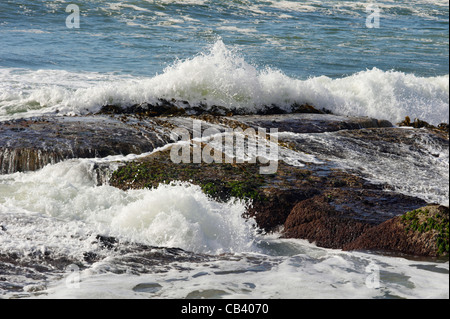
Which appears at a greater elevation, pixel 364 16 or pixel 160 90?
pixel 364 16

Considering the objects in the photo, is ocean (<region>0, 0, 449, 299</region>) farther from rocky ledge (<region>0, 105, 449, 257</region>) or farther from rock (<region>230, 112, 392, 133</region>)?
rock (<region>230, 112, 392, 133</region>)

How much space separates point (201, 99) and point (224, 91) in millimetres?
575

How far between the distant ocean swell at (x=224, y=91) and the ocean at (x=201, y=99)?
0.13 ft

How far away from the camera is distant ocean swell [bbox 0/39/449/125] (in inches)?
475

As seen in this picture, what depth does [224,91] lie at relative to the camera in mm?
12469

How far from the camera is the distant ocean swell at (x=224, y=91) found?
12070mm

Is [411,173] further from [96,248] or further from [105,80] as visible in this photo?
[105,80]

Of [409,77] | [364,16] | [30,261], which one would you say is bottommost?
[30,261]

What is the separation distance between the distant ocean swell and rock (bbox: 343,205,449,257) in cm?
685

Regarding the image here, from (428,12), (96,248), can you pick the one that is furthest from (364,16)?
(96,248)

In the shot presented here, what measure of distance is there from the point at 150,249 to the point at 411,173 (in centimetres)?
401

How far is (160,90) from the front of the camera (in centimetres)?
1232
